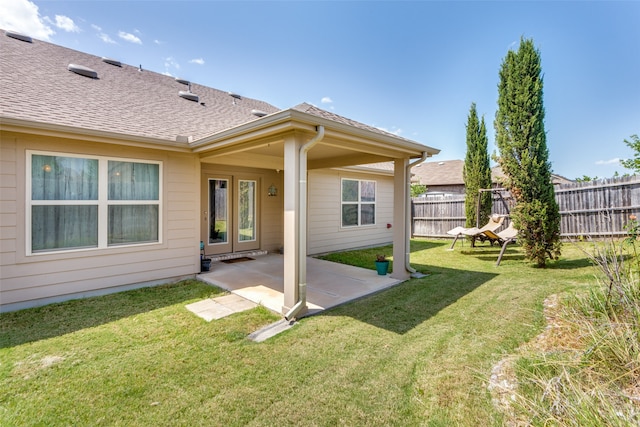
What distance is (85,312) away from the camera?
4191 millimetres

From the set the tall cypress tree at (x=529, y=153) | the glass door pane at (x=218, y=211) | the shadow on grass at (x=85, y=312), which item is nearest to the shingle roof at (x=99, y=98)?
the glass door pane at (x=218, y=211)

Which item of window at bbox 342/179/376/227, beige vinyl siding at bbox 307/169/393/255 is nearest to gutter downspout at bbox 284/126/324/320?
beige vinyl siding at bbox 307/169/393/255

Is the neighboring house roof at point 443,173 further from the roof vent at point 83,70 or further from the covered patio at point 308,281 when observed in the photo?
the roof vent at point 83,70

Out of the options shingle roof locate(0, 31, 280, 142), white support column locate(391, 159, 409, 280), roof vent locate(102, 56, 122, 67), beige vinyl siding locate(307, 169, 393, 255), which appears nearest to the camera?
shingle roof locate(0, 31, 280, 142)

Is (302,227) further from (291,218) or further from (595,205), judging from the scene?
(595,205)

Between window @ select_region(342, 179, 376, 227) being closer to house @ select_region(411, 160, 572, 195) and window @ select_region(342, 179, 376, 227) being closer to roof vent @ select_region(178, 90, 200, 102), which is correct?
roof vent @ select_region(178, 90, 200, 102)

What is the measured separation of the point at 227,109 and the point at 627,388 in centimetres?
893

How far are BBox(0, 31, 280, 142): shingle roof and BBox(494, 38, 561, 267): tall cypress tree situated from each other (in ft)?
21.3

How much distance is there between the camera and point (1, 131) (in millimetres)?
4051

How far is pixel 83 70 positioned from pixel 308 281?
6.61 m

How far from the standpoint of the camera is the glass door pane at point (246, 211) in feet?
26.7

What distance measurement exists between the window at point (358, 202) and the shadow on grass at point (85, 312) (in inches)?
211

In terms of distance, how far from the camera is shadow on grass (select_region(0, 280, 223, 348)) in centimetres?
355

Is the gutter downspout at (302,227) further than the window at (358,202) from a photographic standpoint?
No
